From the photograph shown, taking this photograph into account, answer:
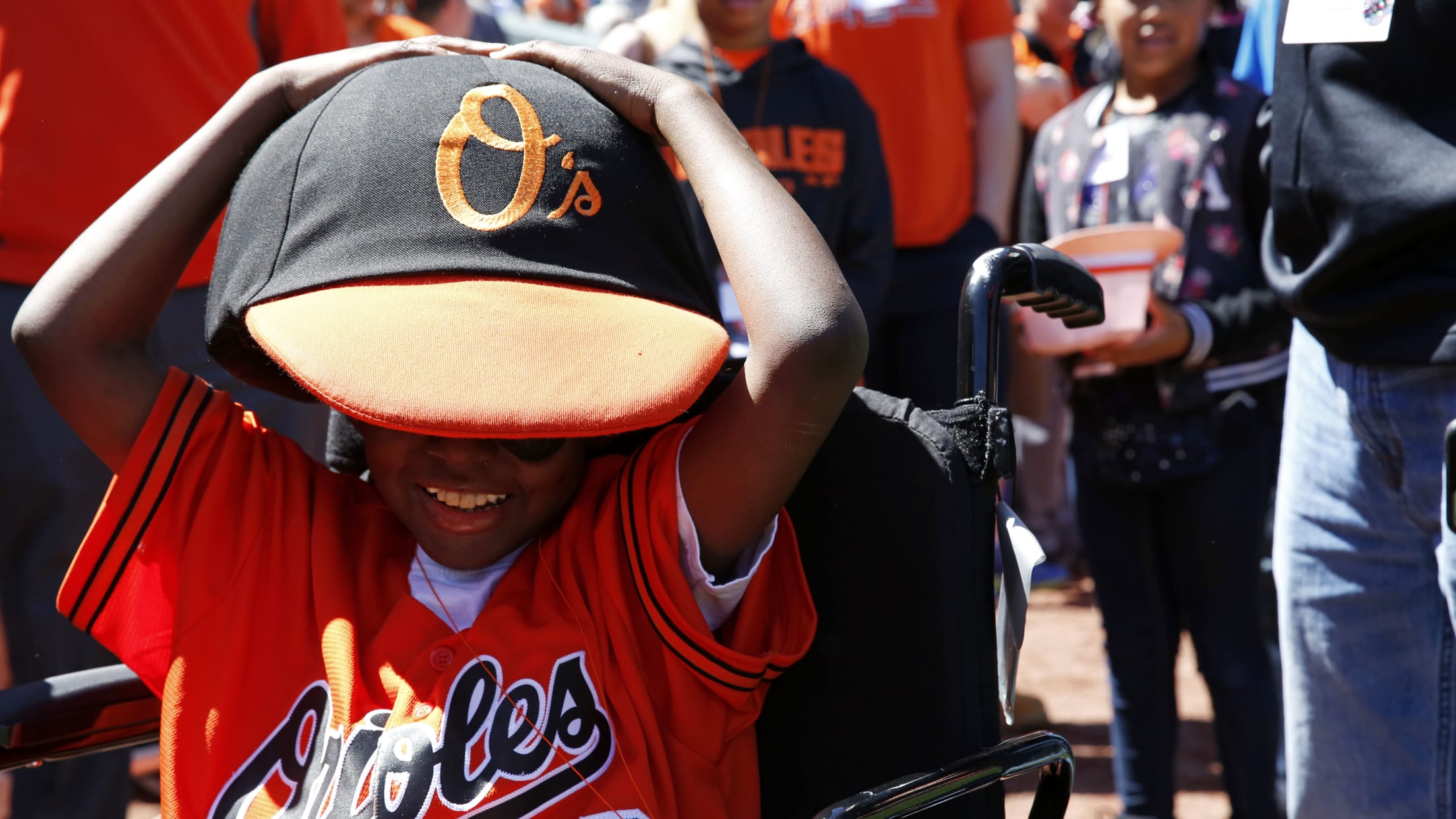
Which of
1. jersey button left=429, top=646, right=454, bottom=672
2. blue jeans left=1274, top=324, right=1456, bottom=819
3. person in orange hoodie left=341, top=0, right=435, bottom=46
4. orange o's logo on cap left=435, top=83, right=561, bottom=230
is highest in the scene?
orange o's logo on cap left=435, top=83, right=561, bottom=230

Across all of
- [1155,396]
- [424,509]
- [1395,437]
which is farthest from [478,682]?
[1155,396]

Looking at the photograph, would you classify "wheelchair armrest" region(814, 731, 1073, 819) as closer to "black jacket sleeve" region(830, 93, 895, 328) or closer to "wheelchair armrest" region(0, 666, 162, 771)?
"wheelchair armrest" region(0, 666, 162, 771)

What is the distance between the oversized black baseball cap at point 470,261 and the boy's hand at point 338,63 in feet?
0.15

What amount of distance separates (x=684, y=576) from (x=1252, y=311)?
1.62 m

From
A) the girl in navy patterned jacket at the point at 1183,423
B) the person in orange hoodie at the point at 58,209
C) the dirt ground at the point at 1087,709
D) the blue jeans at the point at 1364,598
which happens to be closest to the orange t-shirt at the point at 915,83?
the girl in navy patterned jacket at the point at 1183,423

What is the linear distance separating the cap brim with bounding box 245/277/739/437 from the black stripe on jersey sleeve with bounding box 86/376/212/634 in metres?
0.24

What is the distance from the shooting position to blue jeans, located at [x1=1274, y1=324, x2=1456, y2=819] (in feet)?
5.72

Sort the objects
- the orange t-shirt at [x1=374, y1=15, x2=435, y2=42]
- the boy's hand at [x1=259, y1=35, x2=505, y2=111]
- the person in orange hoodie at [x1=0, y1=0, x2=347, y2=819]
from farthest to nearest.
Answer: the orange t-shirt at [x1=374, y1=15, x2=435, y2=42]
the person in orange hoodie at [x1=0, y1=0, x2=347, y2=819]
the boy's hand at [x1=259, y1=35, x2=505, y2=111]

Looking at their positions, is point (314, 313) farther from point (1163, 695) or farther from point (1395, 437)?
point (1163, 695)

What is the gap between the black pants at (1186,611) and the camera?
269 cm

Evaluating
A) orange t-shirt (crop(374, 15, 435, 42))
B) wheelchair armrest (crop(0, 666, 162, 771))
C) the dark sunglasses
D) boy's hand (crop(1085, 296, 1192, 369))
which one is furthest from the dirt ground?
orange t-shirt (crop(374, 15, 435, 42))

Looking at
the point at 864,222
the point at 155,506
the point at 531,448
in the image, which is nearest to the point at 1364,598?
the point at 531,448

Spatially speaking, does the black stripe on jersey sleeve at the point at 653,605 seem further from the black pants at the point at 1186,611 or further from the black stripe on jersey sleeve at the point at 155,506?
the black pants at the point at 1186,611

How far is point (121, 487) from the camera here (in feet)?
5.28
